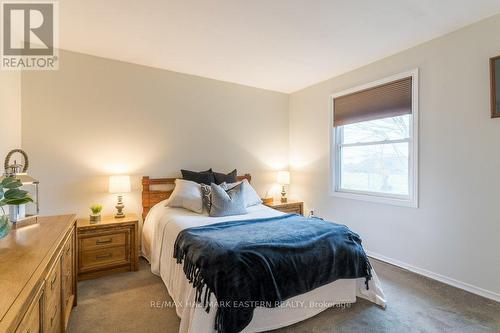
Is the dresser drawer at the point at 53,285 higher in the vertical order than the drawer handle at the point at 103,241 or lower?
higher

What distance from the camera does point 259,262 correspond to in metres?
1.70

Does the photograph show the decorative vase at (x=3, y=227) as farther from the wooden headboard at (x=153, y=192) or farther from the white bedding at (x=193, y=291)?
the wooden headboard at (x=153, y=192)

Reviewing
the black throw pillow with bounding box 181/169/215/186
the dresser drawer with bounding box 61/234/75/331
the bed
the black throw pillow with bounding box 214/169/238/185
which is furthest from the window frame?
the dresser drawer with bounding box 61/234/75/331

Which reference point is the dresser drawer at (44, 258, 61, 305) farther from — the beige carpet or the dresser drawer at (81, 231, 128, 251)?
the dresser drawer at (81, 231, 128, 251)

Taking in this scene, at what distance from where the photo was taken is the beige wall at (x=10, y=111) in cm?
228

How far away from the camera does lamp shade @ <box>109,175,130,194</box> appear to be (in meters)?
2.93

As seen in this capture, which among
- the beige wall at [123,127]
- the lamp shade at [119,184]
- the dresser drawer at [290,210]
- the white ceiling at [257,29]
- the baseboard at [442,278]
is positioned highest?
the white ceiling at [257,29]

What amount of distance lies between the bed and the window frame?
1.20 meters

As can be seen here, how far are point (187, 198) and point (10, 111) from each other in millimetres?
1941

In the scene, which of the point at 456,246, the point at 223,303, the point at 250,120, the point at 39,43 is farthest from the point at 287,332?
the point at 39,43

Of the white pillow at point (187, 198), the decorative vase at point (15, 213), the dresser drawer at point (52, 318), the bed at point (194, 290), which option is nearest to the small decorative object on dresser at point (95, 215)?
the bed at point (194, 290)

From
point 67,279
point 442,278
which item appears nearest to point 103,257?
point 67,279

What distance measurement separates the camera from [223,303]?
1550 mm

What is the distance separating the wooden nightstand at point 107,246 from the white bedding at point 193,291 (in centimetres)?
22
